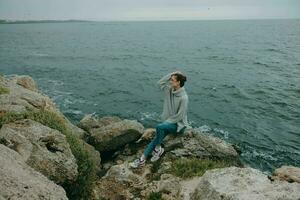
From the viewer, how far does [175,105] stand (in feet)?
41.4

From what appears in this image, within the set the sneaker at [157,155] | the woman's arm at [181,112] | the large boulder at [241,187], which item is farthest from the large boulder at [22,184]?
the woman's arm at [181,112]

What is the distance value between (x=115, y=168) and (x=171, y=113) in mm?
2898

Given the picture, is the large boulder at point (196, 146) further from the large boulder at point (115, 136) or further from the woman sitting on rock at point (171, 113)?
the large boulder at point (115, 136)

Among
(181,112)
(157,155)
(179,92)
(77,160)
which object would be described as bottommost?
(157,155)

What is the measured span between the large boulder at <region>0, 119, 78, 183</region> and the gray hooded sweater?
398 centimetres

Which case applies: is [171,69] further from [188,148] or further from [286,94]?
[188,148]

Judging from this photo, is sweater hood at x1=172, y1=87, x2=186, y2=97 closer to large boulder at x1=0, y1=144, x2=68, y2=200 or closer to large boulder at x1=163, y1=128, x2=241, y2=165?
large boulder at x1=163, y1=128, x2=241, y2=165

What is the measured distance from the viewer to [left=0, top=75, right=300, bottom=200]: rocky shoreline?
7.79 m

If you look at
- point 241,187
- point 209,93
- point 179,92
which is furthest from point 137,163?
point 209,93

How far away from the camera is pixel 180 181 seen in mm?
11352

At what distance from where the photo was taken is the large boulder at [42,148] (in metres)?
9.35

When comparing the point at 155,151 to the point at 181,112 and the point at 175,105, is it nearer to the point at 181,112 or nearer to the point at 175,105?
the point at 181,112

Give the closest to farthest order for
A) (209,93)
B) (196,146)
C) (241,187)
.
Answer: (241,187) < (196,146) < (209,93)

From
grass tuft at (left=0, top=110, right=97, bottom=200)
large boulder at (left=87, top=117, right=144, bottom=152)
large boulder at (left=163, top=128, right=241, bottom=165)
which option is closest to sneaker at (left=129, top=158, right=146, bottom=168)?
large boulder at (left=163, top=128, right=241, bottom=165)
